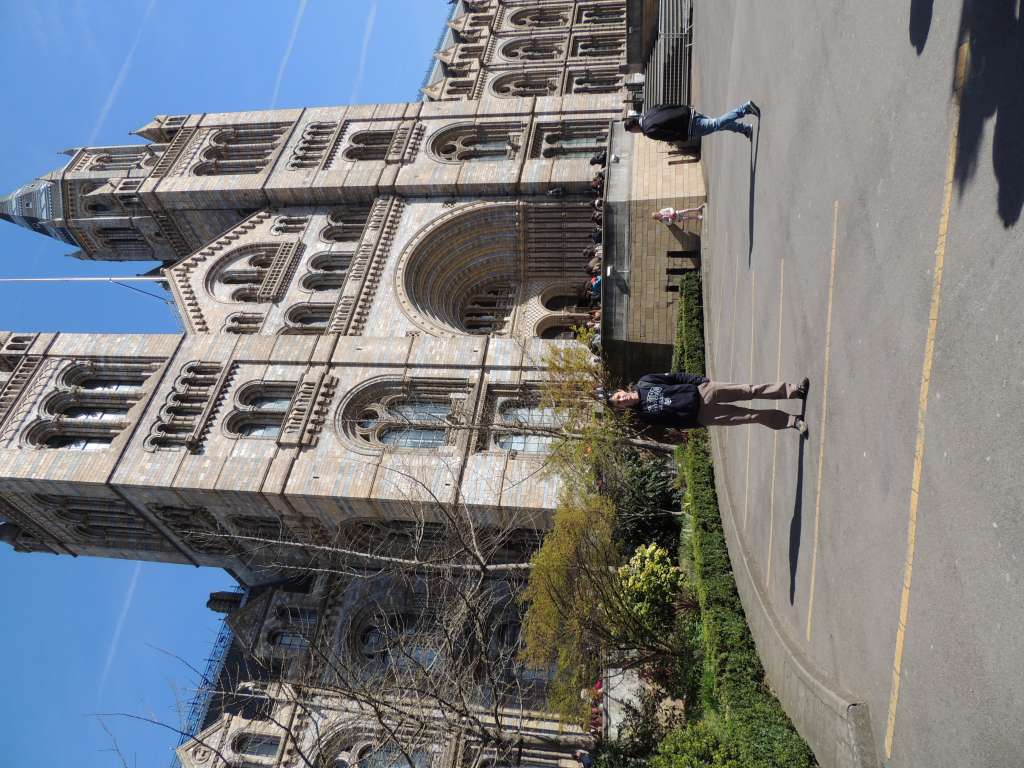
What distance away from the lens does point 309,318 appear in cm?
2492

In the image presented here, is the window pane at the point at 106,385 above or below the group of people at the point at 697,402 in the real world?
above

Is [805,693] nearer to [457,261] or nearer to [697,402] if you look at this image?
[697,402]

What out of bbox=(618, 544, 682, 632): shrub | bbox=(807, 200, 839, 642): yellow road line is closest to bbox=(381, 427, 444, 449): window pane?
bbox=(618, 544, 682, 632): shrub

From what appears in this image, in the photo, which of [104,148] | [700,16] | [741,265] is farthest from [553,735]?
[104,148]

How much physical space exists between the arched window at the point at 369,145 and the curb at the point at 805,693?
22542mm

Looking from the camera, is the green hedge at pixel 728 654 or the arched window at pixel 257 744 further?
the arched window at pixel 257 744

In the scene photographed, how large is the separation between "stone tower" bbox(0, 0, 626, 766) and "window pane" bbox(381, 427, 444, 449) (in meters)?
0.07

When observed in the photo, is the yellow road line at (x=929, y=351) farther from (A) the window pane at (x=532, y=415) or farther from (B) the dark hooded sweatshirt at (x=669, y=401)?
(A) the window pane at (x=532, y=415)

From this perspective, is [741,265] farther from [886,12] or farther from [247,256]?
[247,256]

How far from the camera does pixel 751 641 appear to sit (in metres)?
11.5

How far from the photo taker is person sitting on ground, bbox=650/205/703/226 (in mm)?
18156

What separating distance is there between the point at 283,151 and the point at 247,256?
5741 millimetres

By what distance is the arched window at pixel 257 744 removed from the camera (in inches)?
885

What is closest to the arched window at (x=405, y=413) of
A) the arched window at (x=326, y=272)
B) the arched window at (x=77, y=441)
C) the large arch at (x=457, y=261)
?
the large arch at (x=457, y=261)
